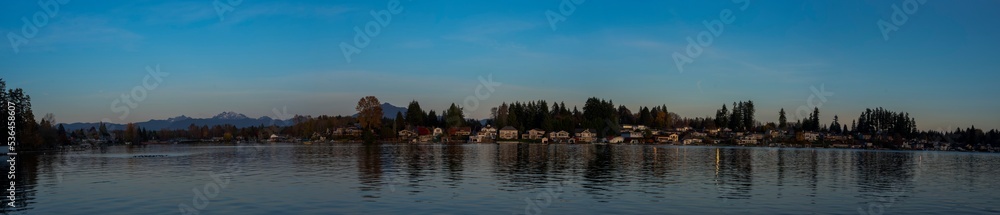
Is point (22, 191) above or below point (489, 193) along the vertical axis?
above

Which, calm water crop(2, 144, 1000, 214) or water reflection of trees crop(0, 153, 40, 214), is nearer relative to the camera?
water reflection of trees crop(0, 153, 40, 214)

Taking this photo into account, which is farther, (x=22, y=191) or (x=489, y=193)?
(x=22, y=191)

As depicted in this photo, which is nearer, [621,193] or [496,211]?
[496,211]

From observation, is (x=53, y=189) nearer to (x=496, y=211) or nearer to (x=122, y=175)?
(x=122, y=175)

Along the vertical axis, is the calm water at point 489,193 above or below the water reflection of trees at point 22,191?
below

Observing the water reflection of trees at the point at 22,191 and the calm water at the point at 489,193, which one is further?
the calm water at the point at 489,193

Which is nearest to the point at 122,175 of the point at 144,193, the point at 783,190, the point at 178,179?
the point at 178,179

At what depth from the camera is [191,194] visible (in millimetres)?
36562

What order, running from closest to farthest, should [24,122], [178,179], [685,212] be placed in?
[685,212], [178,179], [24,122]

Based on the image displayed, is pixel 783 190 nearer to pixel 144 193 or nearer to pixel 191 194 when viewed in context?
pixel 191 194

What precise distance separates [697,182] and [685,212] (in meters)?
15.7

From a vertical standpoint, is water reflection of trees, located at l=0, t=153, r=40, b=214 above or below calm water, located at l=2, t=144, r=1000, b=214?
above

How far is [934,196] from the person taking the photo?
3894 centimetres

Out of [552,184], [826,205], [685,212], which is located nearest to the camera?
[685,212]
